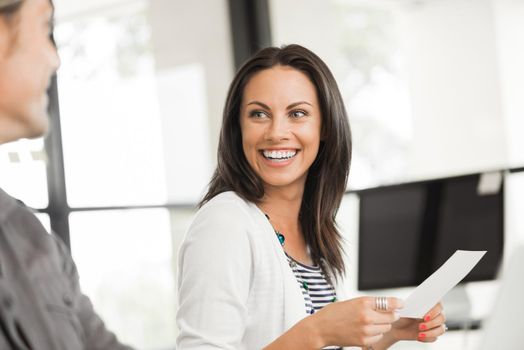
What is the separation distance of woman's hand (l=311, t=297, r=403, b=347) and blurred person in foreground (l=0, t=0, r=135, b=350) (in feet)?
2.49

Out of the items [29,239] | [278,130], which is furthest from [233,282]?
[29,239]

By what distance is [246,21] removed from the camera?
4.39 metres

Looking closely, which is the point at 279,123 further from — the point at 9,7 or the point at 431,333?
the point at 9,7

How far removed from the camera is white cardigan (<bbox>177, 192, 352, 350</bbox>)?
56.3 inches

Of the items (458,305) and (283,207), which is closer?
(283,207)

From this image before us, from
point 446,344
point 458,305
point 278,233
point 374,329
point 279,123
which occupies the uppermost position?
point 279,123

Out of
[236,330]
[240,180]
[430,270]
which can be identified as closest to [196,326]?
[236,330]

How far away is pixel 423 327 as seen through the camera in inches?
63.3

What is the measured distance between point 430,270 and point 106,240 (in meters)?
1.69

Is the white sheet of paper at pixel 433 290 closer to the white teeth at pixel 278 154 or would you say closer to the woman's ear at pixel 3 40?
the white teeth at pixel 278 154

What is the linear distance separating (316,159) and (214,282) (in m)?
0.52

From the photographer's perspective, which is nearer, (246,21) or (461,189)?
(461,189)

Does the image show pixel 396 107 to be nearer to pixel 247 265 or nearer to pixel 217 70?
pixel 217 70

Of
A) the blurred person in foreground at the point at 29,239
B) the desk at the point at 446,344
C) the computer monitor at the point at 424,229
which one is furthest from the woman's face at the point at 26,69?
the desk at the point at 446,344
